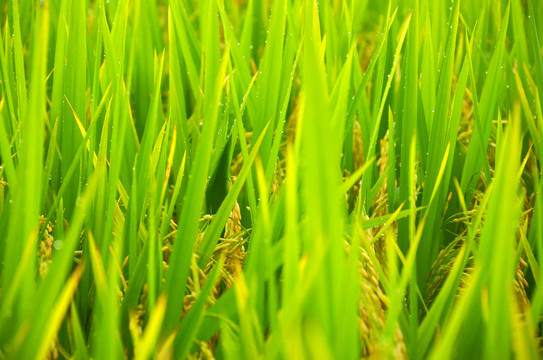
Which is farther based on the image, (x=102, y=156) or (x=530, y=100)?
(x=530, y=100)


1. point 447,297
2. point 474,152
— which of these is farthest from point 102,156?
point 474,152

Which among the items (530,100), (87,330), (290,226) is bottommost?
(87,330)

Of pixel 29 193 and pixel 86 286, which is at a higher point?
pixel 29 193

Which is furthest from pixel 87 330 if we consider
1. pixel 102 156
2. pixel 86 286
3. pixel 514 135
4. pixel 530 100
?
pixel 530 100

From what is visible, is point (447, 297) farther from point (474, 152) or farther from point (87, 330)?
point (87, 330)

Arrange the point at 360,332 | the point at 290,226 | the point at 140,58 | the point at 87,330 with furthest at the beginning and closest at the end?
the point at 140,58 < the point at 87,330 < the point at 360,332 < the point at 290,226

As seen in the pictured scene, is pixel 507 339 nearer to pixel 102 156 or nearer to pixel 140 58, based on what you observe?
pixel 102 156

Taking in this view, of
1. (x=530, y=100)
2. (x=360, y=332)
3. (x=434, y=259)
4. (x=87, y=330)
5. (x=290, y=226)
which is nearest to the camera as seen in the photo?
(x=290, y=226)
